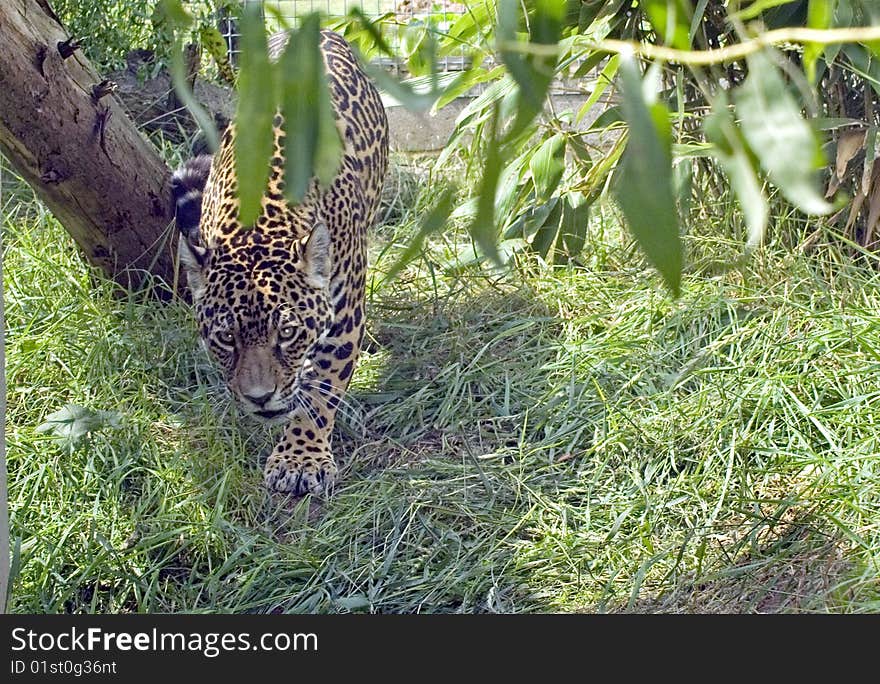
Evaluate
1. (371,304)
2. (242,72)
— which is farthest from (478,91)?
(242,72)

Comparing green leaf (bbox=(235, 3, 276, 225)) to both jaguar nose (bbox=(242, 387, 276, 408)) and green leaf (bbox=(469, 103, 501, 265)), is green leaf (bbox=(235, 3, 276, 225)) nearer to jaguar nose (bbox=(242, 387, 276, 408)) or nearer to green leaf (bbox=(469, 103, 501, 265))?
green leaf (bbox=(469, 103, 501, 265))

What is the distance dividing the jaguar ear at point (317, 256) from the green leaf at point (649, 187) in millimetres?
3158

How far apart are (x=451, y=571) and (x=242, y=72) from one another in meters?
2.77

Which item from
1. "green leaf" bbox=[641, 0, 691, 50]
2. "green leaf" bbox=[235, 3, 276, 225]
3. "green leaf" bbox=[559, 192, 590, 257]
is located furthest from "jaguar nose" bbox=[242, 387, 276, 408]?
"green leaf" bbox=[641, 0, 691, 50]

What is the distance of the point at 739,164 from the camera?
2.62 ft

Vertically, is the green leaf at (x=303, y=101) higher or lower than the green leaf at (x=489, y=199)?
higher

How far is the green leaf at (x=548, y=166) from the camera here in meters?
4.64

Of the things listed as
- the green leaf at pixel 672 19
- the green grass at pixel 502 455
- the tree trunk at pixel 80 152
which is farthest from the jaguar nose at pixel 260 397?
the green leaf at pixel 672 19

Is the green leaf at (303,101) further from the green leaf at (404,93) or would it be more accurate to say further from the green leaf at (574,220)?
the green leaf at (574,220)

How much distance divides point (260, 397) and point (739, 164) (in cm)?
304

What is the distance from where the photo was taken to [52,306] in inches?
176

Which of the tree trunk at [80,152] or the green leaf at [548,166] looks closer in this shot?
the tree trunk at [80,152]

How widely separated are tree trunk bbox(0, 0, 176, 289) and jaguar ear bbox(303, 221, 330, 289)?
807 millimetres

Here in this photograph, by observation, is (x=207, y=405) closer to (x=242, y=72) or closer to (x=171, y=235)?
(x=171, y=235)
